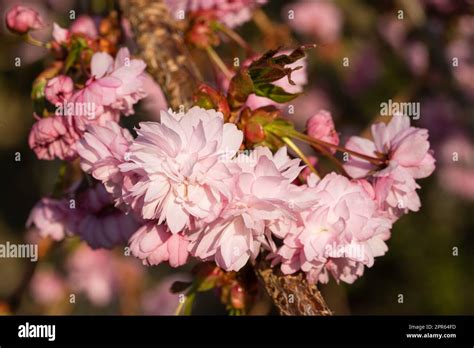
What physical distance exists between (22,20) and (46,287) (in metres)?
1.86

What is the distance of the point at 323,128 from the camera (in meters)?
1.15

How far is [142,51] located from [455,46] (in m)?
1.99

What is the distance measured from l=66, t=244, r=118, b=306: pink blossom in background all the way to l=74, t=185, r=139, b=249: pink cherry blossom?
5.57 feet

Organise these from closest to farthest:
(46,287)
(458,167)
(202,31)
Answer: (202,31) < (46,287) < (458,167)

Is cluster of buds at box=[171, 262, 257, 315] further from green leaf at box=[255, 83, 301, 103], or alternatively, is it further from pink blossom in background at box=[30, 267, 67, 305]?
pink blossom in background at box=[30, 267, 67, 305]

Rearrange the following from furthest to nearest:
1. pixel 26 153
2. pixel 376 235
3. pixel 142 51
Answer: pixel 26 153 → pixel 142 51 → pixel 376 235

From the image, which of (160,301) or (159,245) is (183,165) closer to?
(159,245)

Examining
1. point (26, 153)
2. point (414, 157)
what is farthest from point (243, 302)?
point (26, 153)

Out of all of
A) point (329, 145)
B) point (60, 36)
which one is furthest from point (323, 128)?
point (60, 36)

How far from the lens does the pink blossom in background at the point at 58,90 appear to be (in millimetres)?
1156

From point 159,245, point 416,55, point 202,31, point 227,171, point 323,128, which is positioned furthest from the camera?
Answer: point 416,55

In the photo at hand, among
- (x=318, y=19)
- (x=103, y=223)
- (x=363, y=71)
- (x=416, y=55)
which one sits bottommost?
(x=363, y=71)
